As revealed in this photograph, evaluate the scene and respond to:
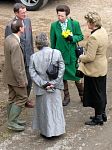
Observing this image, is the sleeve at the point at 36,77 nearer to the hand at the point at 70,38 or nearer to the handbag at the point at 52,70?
the handbag at the point at 52,70

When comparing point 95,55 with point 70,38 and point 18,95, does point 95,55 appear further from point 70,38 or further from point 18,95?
point 18,95

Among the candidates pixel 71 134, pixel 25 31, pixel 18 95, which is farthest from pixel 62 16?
pixel 71 134

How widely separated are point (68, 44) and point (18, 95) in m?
1.14

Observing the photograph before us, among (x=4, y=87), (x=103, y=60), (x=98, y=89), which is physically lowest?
(x=4, y=87)

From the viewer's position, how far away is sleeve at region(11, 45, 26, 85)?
6.14 m

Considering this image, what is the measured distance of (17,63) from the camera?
20.2 feet

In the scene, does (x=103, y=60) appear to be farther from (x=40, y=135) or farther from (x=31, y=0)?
(x=31, y=0)

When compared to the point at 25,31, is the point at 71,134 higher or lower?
lower

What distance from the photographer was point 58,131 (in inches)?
247

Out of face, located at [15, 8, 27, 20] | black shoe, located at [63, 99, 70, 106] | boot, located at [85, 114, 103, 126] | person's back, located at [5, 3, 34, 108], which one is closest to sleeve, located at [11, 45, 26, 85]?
person's back, located at [5, 3, 34, 108]

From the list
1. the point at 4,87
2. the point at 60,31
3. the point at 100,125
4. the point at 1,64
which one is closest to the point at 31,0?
the point at 1,64

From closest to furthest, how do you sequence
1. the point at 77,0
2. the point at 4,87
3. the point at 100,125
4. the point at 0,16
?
the point at 100,125, the point at 4,87, the point at 0,16, the point at 77,0

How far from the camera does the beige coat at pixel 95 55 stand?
612 centimetres

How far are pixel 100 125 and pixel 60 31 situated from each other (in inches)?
59.0
